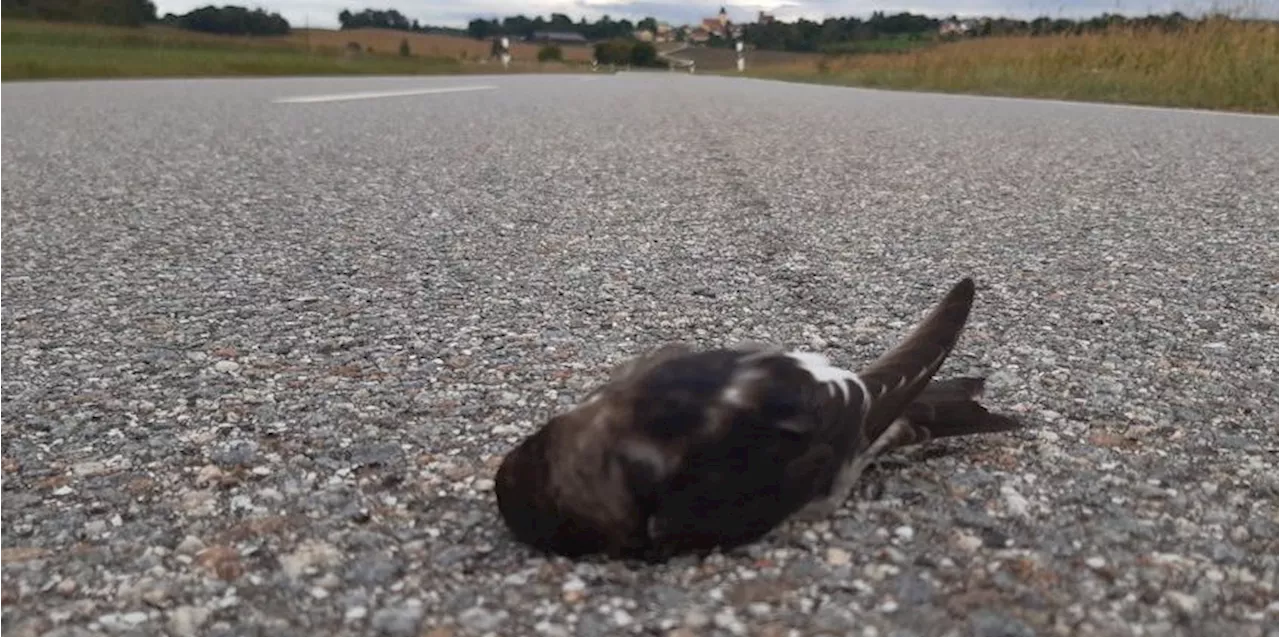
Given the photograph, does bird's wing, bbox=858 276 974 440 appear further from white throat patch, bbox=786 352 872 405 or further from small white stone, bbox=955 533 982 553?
small white stone, bbox=955 533 982 553

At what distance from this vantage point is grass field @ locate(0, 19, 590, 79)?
18.2 meters

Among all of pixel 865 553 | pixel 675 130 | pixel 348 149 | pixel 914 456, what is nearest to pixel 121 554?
pixel 865 553

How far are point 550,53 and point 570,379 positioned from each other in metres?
54.6

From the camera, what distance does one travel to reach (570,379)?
247cm

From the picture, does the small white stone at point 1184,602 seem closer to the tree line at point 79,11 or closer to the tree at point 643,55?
the tree line at point 79,11

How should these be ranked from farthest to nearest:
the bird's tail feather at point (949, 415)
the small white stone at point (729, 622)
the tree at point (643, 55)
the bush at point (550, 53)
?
→ the tree at point (643, 55), the bush at point (550, 53), the bird's tail feather at point (949, 415), the small white stone at point (729, 622)

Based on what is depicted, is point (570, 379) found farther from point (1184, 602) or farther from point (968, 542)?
point (1184, 602)

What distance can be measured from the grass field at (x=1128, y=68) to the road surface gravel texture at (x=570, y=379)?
23.4ft

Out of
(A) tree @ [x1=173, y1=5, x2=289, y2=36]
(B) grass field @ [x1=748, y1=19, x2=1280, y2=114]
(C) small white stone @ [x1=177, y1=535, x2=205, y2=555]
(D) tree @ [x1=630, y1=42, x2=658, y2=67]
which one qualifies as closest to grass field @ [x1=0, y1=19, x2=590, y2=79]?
(A) tree @ [x1=173, y1=5, x2=289, y2=36]

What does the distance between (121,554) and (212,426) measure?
545 mm

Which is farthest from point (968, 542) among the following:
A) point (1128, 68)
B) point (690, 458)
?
point (1128, 68)

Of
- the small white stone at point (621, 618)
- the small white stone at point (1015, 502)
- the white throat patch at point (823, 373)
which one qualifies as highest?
the white throat patch at point (823, 373)

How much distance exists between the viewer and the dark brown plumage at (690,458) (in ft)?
4.81

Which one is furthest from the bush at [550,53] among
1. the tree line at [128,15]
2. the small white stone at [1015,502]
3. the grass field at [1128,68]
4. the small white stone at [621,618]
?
the small white stone at [621,618]
